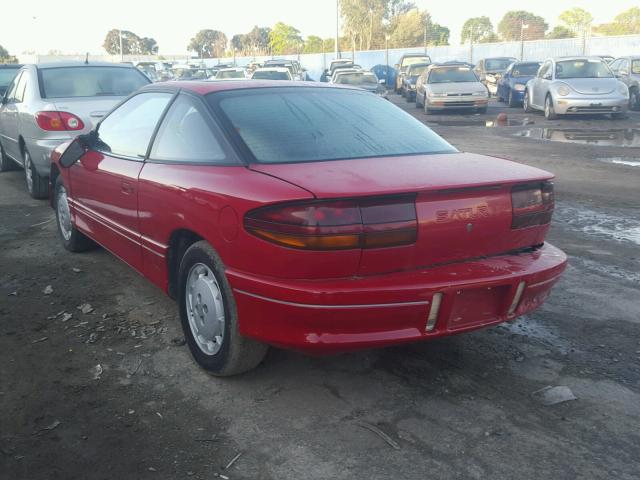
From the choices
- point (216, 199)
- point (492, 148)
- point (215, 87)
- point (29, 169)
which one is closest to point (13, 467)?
point (216, 199)

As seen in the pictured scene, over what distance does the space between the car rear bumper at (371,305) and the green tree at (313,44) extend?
3843 inches

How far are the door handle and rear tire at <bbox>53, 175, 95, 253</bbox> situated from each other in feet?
5.13

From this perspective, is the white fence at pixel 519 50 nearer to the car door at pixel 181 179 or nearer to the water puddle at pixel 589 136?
the water puddle at pixel 589 136

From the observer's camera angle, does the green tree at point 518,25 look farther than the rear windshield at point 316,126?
Yes

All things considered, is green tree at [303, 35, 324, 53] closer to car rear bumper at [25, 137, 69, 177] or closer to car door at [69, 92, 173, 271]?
car rear bumper at [25, 137, 69, 177]

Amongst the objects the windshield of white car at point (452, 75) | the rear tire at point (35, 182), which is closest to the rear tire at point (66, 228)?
the rear tire at point (35, 182)

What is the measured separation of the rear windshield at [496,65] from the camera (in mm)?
31562

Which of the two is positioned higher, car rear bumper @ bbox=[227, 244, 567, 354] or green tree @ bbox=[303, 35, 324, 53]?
green tree @ bbox=[303, 35, 324, 53]

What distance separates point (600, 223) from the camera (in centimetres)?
650

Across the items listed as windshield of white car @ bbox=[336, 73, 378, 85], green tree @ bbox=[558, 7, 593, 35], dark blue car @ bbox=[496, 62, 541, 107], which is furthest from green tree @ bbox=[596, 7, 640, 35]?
windshield of white car @ bbox=[336, 73, 378, 85]

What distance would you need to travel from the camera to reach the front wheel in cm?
317

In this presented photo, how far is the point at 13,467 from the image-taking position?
2.68m

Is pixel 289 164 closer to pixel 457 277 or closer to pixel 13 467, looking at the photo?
pixel 457 277

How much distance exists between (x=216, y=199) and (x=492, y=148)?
33.7 feet
